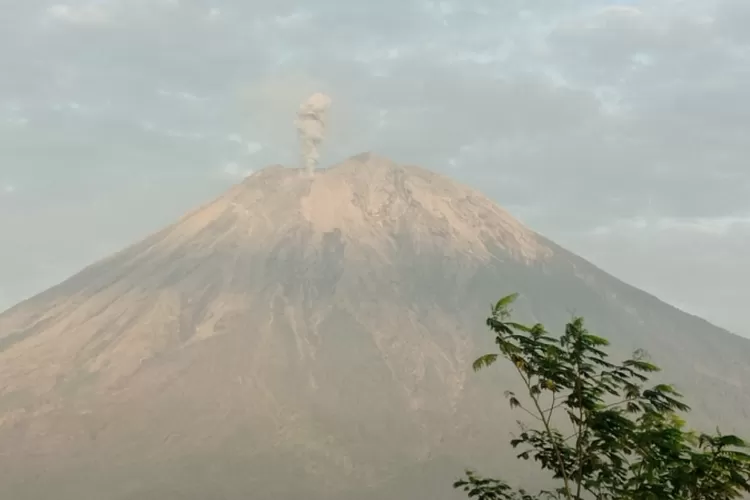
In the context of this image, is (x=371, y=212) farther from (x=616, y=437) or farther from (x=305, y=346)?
(x=616, y=437)

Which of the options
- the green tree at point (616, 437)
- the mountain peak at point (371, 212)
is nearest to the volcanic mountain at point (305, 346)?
the mountain peak at point (371, 212)

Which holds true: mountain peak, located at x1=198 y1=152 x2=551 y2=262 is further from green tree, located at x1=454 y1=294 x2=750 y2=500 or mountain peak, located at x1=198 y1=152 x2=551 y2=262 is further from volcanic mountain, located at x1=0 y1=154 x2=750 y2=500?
green tree, located at x1=454 y1=294 x2=750 y2=500

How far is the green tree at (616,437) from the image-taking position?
712 cm

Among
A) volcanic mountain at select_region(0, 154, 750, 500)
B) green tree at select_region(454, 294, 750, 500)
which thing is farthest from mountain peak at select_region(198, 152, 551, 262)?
green tree at select_region(454, 294, 750, 500)

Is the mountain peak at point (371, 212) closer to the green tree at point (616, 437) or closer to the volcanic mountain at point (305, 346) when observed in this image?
the volcanic mountain at point (305, 346)

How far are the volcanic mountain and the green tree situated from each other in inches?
3212

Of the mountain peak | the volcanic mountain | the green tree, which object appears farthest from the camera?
the mountain peak

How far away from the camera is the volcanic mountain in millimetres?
93688

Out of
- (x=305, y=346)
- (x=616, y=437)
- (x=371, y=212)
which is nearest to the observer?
(x=616, y=437)

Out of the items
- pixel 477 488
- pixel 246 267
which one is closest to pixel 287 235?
pixel 246 267

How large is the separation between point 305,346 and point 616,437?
364ft

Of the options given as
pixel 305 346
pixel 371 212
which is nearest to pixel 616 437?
pixel 305 346

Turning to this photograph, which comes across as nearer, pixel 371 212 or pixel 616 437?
pixel 616 437

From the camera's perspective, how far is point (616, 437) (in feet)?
25.1
